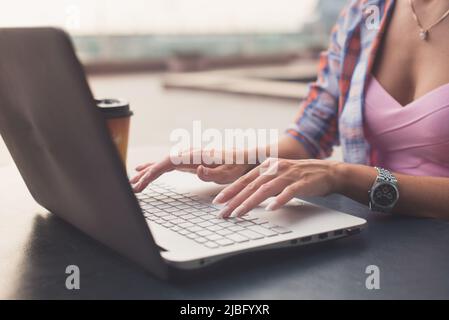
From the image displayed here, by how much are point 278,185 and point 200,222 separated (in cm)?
14

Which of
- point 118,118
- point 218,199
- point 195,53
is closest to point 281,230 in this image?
point 218,199

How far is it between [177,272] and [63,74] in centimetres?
22

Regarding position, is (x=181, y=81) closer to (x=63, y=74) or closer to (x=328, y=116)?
(x=328, y=116)

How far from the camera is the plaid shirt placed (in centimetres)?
119

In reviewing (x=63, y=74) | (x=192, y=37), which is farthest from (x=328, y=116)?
(x=192, y=37)

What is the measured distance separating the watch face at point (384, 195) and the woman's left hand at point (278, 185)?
56mm

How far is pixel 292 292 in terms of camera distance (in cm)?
55

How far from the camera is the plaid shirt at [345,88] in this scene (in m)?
1.19

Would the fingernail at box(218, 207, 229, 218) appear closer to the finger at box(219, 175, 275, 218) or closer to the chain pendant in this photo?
the finger at box(219, 175, 275, 218)

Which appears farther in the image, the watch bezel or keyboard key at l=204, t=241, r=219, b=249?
the watch bezel

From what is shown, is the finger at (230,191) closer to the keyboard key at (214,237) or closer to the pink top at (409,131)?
the keyboard key at (214,237)

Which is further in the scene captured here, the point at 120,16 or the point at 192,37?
the point at 192,37

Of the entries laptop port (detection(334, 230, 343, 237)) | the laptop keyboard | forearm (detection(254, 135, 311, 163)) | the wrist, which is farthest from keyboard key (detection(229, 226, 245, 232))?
forearm (detection(254, 135, 311, 163))

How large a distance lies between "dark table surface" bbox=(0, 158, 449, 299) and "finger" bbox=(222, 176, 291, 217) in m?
0.07
